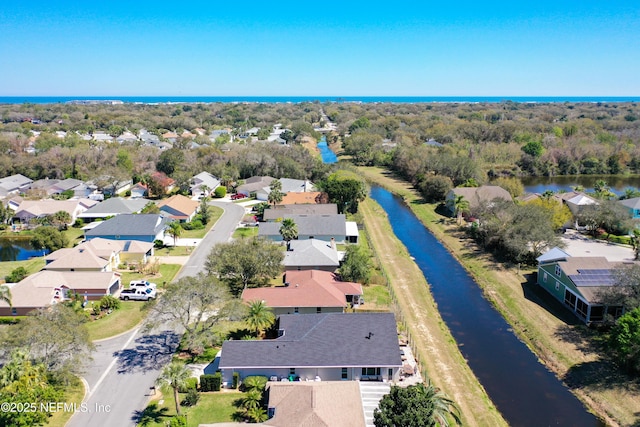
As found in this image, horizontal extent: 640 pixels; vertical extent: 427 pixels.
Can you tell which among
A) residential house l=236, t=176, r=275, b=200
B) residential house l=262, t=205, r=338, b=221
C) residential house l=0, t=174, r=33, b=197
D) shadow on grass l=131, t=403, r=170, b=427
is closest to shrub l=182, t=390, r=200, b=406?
shadow on grass l=131, t=403, r=170, b=427

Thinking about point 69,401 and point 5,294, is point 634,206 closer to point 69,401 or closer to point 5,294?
point 69,401

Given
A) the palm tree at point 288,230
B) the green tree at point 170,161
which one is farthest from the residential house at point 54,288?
the green tree at point 170,161

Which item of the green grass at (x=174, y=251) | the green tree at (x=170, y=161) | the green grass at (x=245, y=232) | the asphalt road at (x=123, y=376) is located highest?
the green tree at (x=170, y=161)

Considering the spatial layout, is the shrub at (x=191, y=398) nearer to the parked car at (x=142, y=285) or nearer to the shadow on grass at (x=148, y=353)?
the shadow on grass at (x=148, y=353)

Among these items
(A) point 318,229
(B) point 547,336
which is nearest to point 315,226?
(A) point 318,229

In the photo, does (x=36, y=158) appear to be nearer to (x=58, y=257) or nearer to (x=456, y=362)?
(x=58, y=257)

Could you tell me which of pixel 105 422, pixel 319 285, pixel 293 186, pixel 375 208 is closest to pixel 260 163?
pixel 293 186
